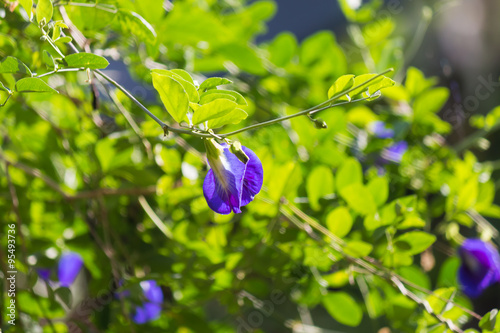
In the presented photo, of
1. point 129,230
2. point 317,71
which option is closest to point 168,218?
point 129,230

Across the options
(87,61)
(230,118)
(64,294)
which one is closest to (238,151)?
(230,118)

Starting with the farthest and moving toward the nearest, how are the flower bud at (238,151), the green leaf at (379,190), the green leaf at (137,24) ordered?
the green leaf at (379,190), the green leaf at (137,24), the flower bud at (238,151)

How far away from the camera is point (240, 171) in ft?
1.24

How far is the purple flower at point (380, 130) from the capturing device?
0.78 m

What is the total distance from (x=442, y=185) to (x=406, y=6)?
103 cm

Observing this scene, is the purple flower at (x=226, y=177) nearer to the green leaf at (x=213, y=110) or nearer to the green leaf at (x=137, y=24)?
the green leaf at (x=213, y=110)

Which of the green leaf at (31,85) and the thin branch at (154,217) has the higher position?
the green leaf at (31,85)

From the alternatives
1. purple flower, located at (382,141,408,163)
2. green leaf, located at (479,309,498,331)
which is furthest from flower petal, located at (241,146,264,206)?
purple flower, located at (382,141,408,163)

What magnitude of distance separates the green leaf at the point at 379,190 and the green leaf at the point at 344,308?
162 millimetres

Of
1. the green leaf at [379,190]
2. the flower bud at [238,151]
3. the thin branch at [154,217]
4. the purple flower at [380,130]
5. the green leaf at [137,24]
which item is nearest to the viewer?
the flower bud at [238,151]

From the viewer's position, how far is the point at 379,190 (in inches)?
22.2

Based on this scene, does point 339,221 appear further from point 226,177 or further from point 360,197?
point 226,177

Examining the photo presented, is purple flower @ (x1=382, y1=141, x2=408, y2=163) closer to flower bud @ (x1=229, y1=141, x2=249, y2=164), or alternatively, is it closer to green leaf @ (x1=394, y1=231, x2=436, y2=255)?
green leaf @ (x1=394, y1=231, x2=436, y2=255)

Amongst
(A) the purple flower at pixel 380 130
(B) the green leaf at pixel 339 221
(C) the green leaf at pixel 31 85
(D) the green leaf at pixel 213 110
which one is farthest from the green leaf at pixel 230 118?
(A) the purple flower at pixel 380 130
